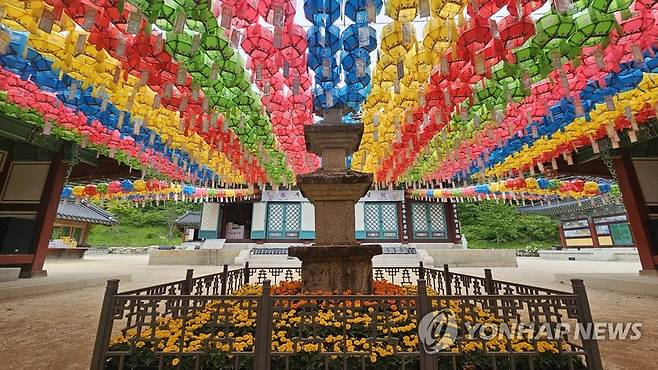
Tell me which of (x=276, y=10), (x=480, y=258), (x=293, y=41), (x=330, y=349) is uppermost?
(x=293, y=41)

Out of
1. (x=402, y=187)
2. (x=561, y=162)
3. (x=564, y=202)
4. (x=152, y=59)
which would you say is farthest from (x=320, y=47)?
(x=564, y=202)

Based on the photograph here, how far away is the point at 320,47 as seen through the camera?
143 inches

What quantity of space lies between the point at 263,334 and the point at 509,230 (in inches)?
1725

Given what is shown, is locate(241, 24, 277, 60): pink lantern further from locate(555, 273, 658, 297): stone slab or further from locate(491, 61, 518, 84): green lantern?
locate(555, 273, 658, 297): stone slab

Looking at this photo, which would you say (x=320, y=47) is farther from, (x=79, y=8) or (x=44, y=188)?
(x=44, y=188)

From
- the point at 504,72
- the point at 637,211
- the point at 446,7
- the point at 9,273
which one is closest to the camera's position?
the point at 446,7

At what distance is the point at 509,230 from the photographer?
3925cm

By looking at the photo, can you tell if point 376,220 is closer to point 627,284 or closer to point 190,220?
point 627,284

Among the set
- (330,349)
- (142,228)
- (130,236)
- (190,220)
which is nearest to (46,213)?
(330,349)

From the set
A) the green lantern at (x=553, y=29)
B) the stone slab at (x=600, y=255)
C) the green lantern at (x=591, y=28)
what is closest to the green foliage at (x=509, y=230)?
the stone slab at (x=600, y=255)

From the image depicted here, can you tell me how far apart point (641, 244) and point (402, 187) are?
41.8 feet

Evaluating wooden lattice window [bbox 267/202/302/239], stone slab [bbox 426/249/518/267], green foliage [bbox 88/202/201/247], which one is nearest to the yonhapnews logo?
stone slab [bbox 426/249/518/267]

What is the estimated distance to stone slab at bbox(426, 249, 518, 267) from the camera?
53.1 ft

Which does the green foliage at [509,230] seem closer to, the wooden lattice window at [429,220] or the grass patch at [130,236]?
the wooden lattice window at [429,220]
